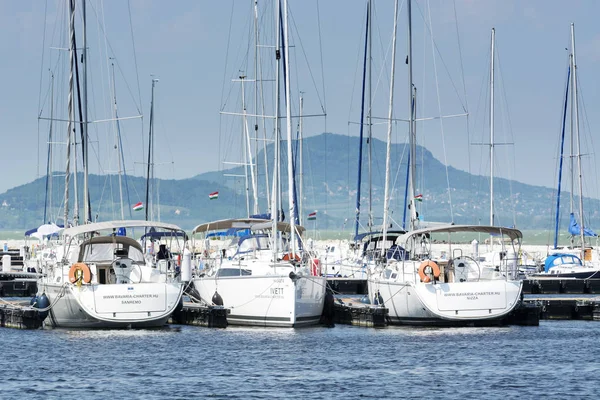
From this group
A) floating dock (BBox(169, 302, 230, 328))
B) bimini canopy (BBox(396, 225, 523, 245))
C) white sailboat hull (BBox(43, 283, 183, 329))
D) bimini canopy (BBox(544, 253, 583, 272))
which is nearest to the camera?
white sailboat hull (BBox(43, 283, 183, 329))

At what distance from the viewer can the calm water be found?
30719mm

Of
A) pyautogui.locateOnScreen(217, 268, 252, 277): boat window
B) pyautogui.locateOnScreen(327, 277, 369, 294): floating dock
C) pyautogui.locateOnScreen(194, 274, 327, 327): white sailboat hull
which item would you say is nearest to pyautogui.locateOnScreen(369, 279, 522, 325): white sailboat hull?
pyautogui.locateOnScreen(194, 274, 327, 327): white sailboat hull

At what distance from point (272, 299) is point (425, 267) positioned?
5.32 m

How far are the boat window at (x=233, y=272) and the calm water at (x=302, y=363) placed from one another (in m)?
2.02

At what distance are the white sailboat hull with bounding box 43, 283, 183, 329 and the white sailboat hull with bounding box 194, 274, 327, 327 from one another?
273cm

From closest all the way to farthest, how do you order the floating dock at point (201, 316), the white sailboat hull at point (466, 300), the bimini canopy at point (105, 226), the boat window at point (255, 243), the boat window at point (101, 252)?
the white sailboat hull at point (466, 300) → the bimini canopy at point (105, 226) → the floating dock at point (201, 316) → the boat window at point (101, 252) → the boat window at point (255, 243)

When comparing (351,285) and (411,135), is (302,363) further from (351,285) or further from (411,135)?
(351,285)

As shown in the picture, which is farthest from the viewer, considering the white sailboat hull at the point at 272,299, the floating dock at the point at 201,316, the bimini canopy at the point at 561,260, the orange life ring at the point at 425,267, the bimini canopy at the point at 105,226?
the bimini canopy at the point at 561,260

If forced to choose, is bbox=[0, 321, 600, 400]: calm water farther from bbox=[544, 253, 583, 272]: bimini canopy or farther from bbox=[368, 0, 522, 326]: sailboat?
bbox=[544, 253, 583, 272]: bimini canopy

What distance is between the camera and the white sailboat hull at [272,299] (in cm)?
4241

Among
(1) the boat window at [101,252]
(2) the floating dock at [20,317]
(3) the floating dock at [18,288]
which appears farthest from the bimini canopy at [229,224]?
(3) the floating dock at [18,288]

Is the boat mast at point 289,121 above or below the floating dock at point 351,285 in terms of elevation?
above

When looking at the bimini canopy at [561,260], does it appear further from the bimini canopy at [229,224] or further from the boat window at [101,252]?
the boat window at [101,252]

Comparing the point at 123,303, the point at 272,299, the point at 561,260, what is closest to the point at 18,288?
the point at 123,303
